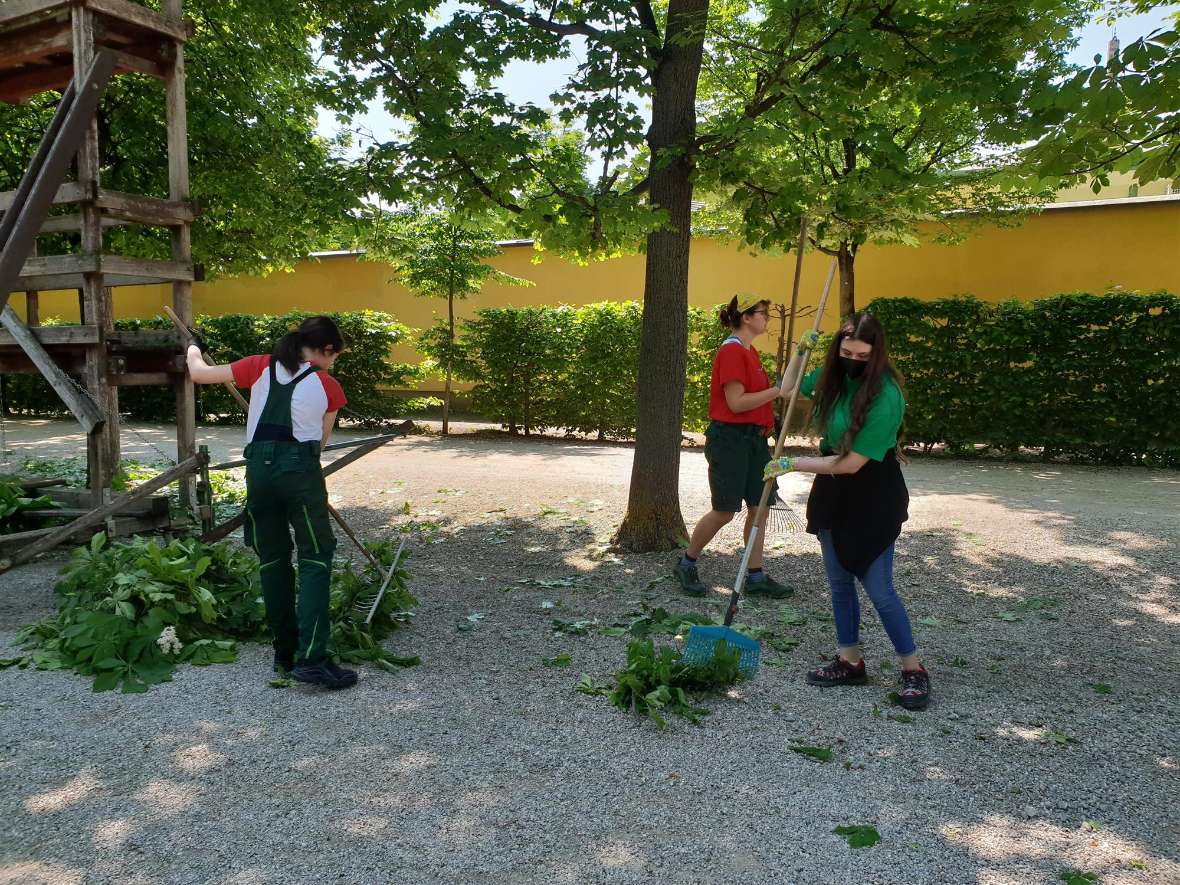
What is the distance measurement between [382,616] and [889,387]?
119 inches

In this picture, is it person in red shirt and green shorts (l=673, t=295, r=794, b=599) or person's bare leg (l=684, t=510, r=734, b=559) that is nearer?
person in red shirt and green shorts (l=673, t=295, r=794, b=599)

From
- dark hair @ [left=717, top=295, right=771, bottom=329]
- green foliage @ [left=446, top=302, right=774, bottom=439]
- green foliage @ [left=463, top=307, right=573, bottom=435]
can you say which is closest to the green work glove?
dark hair @ [left=717, top=295, right=771, bottom=329]

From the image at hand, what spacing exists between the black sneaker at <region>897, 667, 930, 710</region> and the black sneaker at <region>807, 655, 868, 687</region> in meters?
0.23

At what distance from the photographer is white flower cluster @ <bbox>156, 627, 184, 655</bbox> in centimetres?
425

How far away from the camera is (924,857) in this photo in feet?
8.81

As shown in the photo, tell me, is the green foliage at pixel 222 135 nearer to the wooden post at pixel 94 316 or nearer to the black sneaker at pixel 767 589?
the wooden post at pixel 94 316

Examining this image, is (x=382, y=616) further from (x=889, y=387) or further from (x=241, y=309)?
(x=241, y=309)

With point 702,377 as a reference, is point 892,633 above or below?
below

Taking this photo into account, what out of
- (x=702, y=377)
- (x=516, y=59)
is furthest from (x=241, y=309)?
(x=516, y=59)

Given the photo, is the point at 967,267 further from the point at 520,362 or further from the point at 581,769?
the point at 581,769

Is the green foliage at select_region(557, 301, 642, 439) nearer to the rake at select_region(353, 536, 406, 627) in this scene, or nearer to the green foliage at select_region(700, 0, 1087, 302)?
the green foliage at select_region(700, 0, 1087, 302)

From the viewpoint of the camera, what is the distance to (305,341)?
12.4 ft

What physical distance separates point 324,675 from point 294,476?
979mm

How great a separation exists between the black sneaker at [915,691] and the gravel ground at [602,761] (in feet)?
0.24
